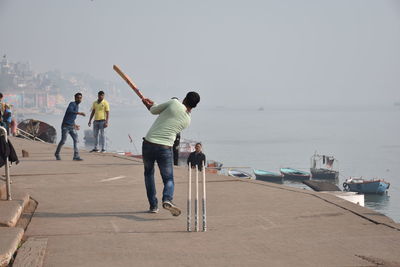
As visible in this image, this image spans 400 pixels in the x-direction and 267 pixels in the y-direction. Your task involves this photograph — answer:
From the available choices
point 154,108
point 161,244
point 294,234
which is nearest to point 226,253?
point 161,244

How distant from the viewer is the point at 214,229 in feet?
23.0

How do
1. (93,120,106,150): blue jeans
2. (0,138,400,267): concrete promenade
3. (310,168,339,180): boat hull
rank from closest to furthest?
(0,138,400,267): concrete promenade < (93,120,106,150): blue jeans < (310,168,339,180): boat hull

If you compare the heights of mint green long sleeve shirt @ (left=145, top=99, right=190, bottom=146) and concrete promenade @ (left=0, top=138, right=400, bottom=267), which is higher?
mint green long sleeve shirt @ (left=145, top=99, right=190, bottom=146)

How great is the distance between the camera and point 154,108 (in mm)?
7770

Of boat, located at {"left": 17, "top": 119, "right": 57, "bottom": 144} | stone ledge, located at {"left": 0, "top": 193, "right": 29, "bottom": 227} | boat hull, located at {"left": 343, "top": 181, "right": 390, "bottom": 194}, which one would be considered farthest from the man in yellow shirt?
boat hull, located at {"left": 343, "top": 181, "right": 390, "bottom": 194}

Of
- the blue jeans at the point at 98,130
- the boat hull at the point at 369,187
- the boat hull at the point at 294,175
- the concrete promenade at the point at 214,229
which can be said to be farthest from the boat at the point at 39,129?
the boat hull at the point at 294,175

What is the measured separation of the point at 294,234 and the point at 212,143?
574 ft

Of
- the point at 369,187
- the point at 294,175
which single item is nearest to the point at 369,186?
the point at 369,187

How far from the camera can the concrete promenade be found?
5684 millimetres

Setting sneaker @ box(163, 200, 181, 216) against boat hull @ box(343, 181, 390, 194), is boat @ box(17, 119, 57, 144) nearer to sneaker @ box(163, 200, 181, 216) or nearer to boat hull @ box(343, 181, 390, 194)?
sneaker @ box(163, 200, 181, 216)

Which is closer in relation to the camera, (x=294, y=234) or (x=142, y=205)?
(x=294, y=234)

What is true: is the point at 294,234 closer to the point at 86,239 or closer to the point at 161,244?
the point at 161,244

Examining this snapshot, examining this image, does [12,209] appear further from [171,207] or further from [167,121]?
[167,121]

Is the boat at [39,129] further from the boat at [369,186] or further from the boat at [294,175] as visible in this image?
the boat at [294,175]
